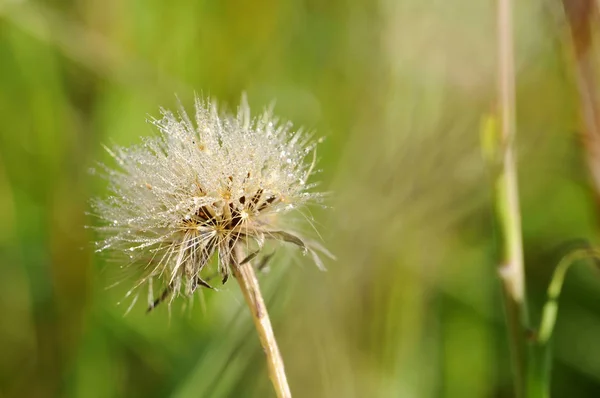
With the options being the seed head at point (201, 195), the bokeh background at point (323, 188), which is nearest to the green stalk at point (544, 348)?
the seed head at point (201, 195)

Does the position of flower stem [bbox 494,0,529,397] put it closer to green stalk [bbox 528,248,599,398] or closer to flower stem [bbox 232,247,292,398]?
green stalk [bbox 528,248,599,398]

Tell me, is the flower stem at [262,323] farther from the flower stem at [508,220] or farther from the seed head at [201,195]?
the flower stem at [508,220]

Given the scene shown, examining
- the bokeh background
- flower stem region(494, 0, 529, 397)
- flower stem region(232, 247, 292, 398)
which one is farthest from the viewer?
the bokeh background

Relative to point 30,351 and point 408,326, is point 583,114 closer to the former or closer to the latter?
point 408,326

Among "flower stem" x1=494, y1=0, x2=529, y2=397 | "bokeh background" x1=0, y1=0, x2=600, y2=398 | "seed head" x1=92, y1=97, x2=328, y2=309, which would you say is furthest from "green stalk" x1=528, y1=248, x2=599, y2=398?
"bokeh background" x1=0, y1=0, x2=600, y2=398

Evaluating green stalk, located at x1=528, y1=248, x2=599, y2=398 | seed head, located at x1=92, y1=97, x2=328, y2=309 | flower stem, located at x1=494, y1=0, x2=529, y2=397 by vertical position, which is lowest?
green stalk, located at x1=528, y1=248, x2=599, y2=398

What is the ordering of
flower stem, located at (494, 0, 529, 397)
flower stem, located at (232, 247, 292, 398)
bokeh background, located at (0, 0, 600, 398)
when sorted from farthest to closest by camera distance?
bokeh background, located at (0, 0, 600, 398) < flower stem, located at (494, 0, 529, 397) < flower stem, located at (232, 247, 292, 398)
